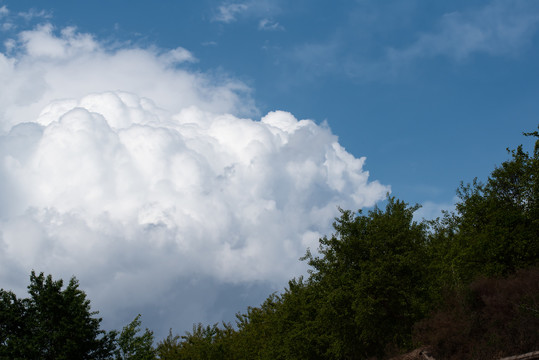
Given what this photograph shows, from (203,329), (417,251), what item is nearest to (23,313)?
(203,329)

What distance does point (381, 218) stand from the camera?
3619cm

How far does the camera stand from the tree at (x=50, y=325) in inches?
1796

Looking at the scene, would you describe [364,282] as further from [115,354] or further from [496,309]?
[115,354]

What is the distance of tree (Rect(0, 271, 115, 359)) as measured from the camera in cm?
4562

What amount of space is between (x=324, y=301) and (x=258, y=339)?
17997mm

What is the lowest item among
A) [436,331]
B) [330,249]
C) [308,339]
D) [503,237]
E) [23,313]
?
[436,331]

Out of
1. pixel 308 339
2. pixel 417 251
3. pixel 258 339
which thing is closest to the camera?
pixel 417 251

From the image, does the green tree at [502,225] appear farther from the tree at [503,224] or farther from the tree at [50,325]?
the tree at [50,325]

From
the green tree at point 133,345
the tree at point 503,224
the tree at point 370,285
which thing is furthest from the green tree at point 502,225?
the green tree at point 133,345

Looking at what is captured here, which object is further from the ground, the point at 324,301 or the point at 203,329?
the point at 203,329

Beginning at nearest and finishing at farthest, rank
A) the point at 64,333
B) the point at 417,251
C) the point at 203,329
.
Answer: the point at 417,251, the point at 64,333, the point at 203,329

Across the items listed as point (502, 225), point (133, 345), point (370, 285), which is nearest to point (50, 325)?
point (133, 345)

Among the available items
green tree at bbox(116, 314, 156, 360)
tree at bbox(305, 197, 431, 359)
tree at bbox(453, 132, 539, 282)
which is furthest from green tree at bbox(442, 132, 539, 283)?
green tree at bbox(116, 314, 156, 360)

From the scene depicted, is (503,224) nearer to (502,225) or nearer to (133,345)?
(502,225)
